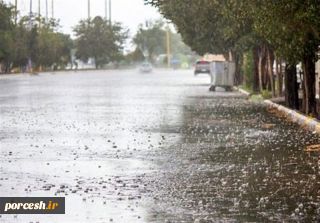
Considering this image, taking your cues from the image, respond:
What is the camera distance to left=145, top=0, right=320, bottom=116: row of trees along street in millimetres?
20344

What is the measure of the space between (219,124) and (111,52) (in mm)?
124796

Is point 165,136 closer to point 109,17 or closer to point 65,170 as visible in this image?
point 65,170

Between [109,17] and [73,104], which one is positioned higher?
[109,17]

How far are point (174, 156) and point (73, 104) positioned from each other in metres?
17.9

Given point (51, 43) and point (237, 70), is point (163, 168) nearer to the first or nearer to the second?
point (237, 70)

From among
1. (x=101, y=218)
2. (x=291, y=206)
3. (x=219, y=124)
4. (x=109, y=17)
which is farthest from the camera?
(x=109, y=17)

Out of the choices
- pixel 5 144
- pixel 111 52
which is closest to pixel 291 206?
pixel 5 144

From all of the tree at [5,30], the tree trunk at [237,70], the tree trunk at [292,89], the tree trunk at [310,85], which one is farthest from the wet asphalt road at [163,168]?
the tree at [5,30]

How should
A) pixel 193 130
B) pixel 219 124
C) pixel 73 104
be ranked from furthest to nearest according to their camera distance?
1. pixel 73 104
2. pixel 219 124
3. pixel 193 130

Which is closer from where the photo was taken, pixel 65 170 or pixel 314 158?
pixel 65 170

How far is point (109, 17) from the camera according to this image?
535ft

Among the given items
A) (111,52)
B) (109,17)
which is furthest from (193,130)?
(109,17)

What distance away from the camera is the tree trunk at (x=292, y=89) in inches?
1083

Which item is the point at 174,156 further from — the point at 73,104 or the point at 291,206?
the point at 73,104
